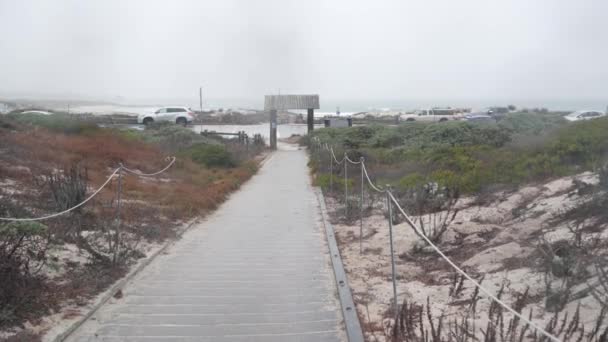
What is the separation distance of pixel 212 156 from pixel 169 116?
27.7 meters

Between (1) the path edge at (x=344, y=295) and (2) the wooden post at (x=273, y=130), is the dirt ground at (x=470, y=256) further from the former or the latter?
(2) the wooden post at (x=273, y=130)

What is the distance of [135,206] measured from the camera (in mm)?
11844

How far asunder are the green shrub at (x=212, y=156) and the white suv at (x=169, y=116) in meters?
25.3

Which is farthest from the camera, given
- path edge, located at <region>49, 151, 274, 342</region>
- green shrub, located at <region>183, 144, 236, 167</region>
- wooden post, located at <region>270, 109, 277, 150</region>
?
wooden post, located at <region>270, 109, 277, 150</region>

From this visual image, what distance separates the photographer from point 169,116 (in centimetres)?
4978

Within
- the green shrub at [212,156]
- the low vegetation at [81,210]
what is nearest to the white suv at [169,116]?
the green shrub at [212,156]

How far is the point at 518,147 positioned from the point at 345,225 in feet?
22.6

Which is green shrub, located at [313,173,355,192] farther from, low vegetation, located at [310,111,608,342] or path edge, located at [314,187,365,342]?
path edge, located at [314,187,365,342]

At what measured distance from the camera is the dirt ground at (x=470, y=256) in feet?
19.4

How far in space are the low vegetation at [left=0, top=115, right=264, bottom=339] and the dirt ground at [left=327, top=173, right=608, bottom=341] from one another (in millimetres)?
2966

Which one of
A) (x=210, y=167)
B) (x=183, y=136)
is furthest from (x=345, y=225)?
(x=183, y=136)

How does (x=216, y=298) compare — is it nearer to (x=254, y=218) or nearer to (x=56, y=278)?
(x=56, y=278)

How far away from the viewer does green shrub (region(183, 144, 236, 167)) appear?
2297 centimetres

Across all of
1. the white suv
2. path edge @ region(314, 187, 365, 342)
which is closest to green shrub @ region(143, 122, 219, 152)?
the white suv
